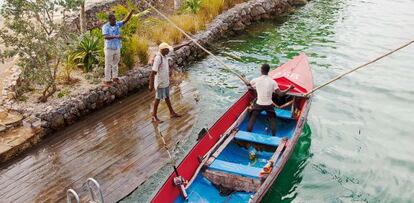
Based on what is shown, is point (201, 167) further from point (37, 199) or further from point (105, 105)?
point (105, 105)

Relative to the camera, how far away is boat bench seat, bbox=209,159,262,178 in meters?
7.71

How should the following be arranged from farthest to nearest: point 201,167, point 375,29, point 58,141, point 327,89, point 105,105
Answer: point 375,29 → point 327,89 → point 105,105 → point 58,141 → point 201,167

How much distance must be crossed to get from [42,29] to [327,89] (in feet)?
28.0

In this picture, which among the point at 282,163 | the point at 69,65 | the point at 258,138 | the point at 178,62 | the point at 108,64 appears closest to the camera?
the point at 282,163

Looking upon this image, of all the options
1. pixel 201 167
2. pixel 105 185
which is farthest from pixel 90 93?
pixel 201 167

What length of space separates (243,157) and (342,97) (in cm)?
536

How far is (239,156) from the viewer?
9.02 metres

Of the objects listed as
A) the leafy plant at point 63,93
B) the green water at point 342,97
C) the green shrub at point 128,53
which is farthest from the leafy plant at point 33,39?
the green water at point 342,97

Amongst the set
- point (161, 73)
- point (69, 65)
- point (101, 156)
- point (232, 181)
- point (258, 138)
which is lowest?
point (101, 156)

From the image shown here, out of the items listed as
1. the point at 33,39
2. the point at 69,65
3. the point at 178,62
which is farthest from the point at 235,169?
the point at 178,62

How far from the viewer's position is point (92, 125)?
35.5 feet

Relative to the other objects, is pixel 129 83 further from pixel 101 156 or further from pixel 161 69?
pixel 101 156

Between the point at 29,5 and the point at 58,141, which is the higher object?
the point at 29,5

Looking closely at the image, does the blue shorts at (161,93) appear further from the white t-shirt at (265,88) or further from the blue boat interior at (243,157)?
the white t-shirt at (265,88)
